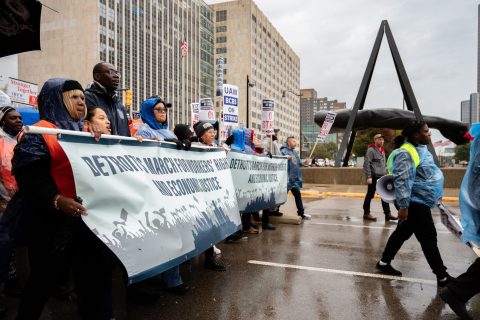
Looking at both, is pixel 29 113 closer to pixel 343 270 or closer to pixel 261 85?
pixel 343 270

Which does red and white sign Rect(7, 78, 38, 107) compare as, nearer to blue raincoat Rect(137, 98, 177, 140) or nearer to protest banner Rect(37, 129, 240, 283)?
blue raincoat Rect(137, 98, 177, 140)

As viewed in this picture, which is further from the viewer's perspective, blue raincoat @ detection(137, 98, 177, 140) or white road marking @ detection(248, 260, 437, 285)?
white road marking @ detection(248, 260, 437, 285)

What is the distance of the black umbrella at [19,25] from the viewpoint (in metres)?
4.81

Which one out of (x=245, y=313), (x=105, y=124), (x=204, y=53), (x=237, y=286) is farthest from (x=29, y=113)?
(x=204, y=53)

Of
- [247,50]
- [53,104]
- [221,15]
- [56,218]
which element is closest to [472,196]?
[56,218]

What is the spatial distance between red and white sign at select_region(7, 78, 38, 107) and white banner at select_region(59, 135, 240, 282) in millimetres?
10652

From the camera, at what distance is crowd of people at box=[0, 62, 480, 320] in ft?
7.59

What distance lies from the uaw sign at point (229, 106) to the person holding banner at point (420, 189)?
17.9 ft

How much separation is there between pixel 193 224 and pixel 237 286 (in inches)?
40.1

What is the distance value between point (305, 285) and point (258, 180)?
8.30 ft

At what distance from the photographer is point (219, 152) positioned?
467 cm

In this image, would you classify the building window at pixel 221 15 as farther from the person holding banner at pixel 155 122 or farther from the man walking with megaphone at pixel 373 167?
the person holding banner at pixel 155 122

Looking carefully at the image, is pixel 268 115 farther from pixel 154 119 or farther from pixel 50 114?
pixel 50 114

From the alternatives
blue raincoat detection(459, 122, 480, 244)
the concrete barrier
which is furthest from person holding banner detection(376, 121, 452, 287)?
the concrete barrier
